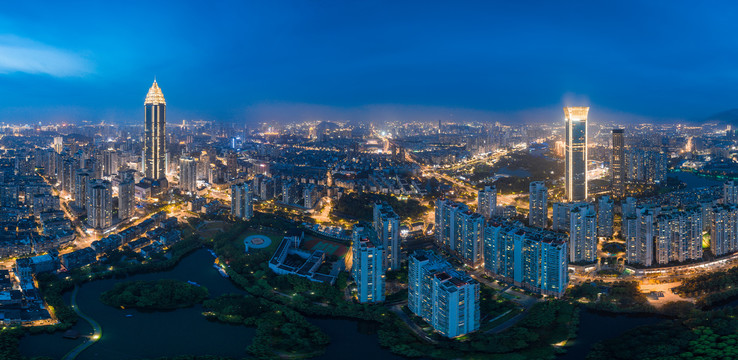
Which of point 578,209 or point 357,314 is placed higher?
point 578,209

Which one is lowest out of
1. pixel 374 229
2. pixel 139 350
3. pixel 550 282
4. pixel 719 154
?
pixel 139 350

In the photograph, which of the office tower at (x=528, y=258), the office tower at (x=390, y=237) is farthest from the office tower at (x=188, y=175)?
the office tower at (x=528, y=258)

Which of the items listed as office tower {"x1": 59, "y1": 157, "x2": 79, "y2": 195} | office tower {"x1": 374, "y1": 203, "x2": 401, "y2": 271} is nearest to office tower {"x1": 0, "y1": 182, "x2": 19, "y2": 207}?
office tower {"x1": 59, "y1": 157, "x2": 79, "y2": 195}

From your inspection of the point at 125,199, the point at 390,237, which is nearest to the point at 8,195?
the point at 125,199

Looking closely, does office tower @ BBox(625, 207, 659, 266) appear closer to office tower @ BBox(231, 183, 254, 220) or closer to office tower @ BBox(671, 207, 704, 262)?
office tower @ BBox(671, 207, 704, 262)

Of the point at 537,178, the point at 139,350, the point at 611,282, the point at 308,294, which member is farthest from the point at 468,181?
the point at 139,350

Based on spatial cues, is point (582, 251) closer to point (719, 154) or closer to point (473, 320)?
point (473, 320)

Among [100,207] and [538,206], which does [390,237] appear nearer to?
[538,206]
